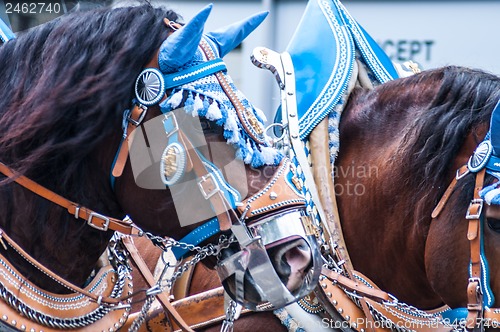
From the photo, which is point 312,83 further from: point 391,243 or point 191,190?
point 191,190

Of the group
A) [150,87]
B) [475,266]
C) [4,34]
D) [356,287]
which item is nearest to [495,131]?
[475,266]

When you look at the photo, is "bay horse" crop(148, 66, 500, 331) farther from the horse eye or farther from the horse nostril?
the horse nostril

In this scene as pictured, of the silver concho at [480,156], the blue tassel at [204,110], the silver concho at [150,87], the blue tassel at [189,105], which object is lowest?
the silver concho at [480,156]

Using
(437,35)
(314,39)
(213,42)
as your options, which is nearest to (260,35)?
(437,35)

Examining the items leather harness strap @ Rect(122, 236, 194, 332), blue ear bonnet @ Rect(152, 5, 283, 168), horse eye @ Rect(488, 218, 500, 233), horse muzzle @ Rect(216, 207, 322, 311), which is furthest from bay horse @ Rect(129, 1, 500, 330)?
blue ear bonnet @ Rect(152, 5, 283, 168)

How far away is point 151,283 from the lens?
1.88 m

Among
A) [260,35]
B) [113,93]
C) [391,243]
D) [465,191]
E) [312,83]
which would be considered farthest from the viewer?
[260,35]

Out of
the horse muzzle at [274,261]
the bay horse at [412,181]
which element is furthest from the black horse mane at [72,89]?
the bay horse at [412,181]

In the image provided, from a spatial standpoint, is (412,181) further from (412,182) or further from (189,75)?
(189,75)

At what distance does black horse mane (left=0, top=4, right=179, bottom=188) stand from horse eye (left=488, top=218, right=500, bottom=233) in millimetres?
920

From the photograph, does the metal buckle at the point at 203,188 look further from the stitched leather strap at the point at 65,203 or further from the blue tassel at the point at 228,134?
the stitched leather strap at the point at 65,203

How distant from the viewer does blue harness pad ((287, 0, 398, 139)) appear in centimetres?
238

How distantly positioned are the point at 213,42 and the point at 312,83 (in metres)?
0.70

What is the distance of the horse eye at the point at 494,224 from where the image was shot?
6.59 ft
